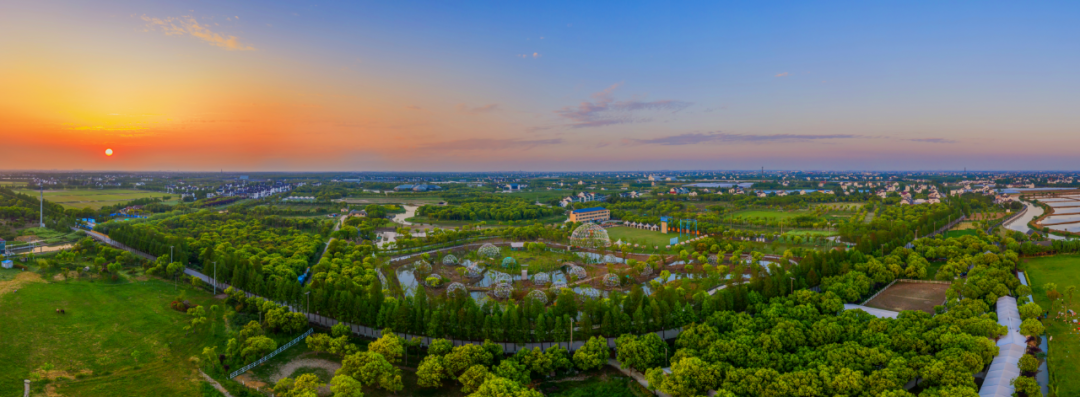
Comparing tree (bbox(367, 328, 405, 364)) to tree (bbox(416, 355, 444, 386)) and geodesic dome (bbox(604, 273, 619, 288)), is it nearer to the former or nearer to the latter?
tree (bbox(416, 355, 444, 386))

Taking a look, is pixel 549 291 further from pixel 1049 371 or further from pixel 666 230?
pixel 666 230

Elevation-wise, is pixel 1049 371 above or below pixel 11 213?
below

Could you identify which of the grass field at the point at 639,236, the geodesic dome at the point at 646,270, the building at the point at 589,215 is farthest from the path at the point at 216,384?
the building at the point at 589,215

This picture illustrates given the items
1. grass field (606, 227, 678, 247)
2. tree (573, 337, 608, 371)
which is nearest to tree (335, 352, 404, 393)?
tree (573, 337, 608, 371)

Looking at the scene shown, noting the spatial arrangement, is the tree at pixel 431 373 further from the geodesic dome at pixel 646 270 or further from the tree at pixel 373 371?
the geodesic dome at pixel 646 270

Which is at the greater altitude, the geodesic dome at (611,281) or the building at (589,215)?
the building at (589,215)

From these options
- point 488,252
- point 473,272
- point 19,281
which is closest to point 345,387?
point 473,272

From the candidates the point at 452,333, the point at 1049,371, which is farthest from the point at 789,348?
the point at 452,333
